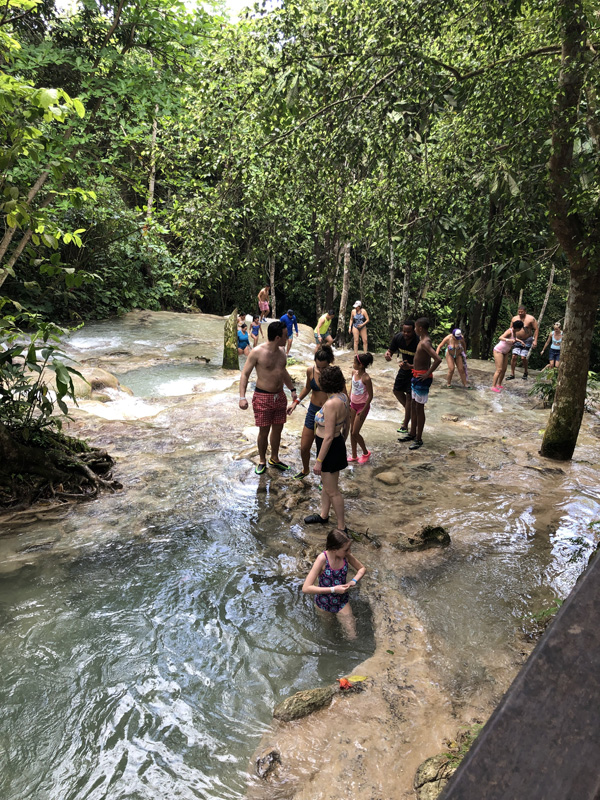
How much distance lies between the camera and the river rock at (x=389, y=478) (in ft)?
23.6

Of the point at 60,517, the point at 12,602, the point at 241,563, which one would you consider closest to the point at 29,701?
the point at 12,602

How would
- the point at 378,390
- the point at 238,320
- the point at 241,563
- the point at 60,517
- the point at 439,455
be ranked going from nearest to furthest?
1. the point at 241,563
2. the point at 60,517
3. the point at 439,455
4. the point at 378,390
5. the point at 238,320

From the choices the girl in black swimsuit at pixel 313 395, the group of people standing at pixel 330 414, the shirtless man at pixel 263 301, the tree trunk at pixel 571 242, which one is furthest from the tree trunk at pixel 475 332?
the girl in black swimsuit at pixel 313 395

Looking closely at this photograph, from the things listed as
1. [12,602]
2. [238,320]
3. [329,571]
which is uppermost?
[238,320]

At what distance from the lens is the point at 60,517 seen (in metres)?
5.85

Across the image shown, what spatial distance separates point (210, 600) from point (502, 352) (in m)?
9.61

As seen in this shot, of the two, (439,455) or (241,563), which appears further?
(439,455)

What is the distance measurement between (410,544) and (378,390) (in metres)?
7.26

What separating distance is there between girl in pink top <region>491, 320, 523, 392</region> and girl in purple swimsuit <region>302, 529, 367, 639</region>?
907cm

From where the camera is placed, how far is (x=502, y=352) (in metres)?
12.1

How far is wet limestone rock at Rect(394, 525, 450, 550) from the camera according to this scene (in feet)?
17.6

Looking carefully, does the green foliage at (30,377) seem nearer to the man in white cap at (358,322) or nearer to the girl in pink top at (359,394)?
the girl in pink top at (359,394)

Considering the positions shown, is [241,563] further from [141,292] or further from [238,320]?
[141,292]

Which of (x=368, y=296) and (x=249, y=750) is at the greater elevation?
(x=368, y=296)
